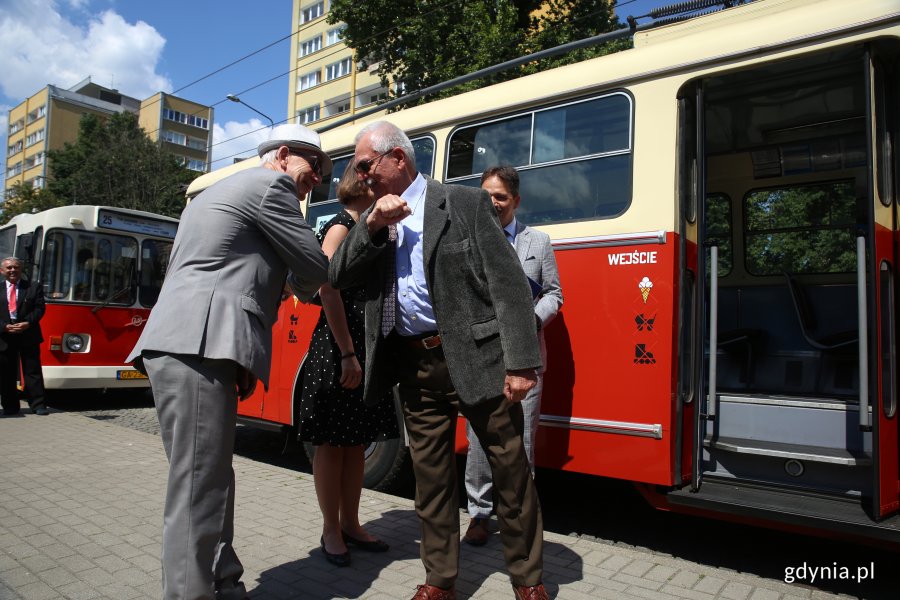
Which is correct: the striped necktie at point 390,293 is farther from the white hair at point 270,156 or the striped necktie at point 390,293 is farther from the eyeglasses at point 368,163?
the white hair at point 270,156

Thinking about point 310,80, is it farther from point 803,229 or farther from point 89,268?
point 803,229

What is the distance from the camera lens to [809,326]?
5898mm

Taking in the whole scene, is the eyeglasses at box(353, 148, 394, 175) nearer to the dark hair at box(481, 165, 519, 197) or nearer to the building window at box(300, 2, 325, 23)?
the dark hair at box(481, 165, 519, 197)

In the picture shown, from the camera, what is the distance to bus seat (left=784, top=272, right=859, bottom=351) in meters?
5.53

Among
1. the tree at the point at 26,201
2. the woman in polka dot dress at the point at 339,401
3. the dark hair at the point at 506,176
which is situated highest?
the tree at the point at 26,201

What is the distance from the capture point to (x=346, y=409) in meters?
3.58

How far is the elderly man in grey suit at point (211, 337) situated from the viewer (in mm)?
2518

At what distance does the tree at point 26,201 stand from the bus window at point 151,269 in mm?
26745

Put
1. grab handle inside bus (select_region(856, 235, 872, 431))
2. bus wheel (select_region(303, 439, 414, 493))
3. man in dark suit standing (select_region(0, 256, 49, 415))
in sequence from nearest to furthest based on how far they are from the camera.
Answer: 1. grab handle inside bus (select_region(856, 235, 872, 431))
2. bus wheel (select_region(303, 439, 414, 493))
3. man in dark suit standing (select_region(0, 256, 49, 415))

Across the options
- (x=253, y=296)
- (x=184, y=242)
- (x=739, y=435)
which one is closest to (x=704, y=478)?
(x=739, y=435)

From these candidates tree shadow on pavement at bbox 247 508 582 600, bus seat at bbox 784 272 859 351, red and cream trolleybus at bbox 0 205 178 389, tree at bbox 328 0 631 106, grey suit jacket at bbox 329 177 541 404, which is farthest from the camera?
tree at bbox 328 0 631 106

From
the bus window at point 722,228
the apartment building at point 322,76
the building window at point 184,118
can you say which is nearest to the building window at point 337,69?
the apartment building at point 322,76

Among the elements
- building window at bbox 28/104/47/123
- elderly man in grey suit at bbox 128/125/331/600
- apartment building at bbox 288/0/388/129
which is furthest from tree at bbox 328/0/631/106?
building window at bbox 28/104/47/123

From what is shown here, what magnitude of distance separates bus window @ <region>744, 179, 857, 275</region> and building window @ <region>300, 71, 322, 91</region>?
141 ft
